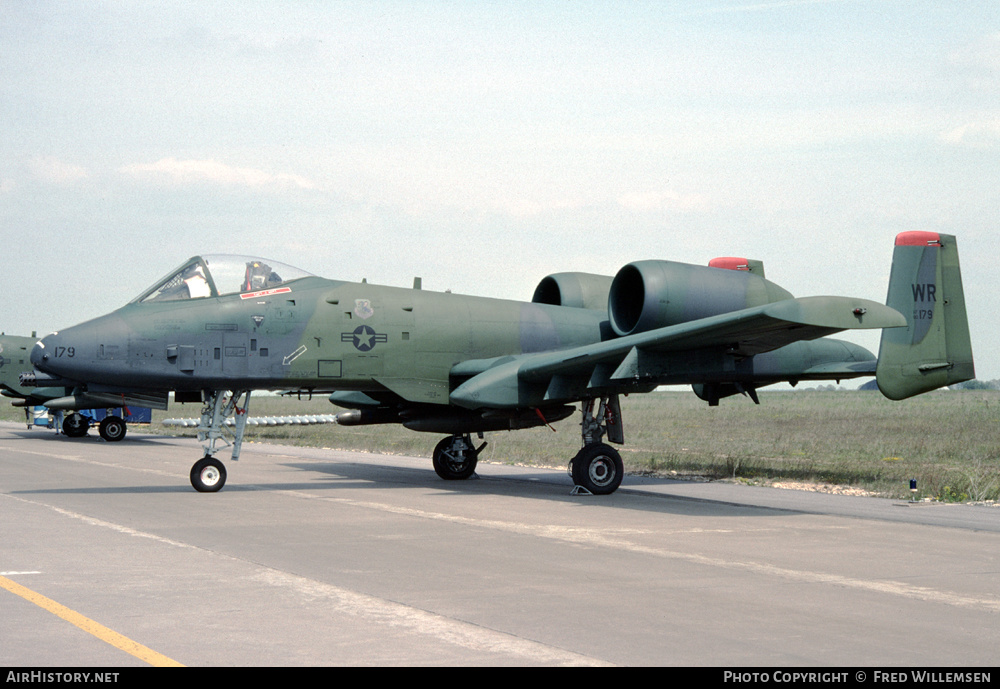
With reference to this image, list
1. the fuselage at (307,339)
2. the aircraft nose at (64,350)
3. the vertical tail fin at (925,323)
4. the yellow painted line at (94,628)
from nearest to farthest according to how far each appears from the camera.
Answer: the yellow painted line at (94,628) → the aircraft nose at (64,350) → the fuselage at (307,339) → the vertical tail fin at (925,323)

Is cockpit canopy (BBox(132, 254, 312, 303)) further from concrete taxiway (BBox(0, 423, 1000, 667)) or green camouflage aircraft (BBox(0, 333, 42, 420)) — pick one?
green camouflage aircraft (BBox(0, 333, 42, 420))

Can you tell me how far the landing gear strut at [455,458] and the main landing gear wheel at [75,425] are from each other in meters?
23.7

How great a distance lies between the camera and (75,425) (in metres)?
38.4

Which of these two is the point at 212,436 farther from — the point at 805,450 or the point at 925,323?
the point at 805,450

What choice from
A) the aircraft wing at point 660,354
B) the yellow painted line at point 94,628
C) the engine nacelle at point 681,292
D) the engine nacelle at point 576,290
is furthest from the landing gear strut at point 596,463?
the yellow painted line at point 94,628

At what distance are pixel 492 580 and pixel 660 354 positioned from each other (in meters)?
7.73

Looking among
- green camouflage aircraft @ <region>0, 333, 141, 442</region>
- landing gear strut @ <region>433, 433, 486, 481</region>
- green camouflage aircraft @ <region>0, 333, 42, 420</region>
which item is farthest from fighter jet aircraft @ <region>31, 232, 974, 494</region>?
green camouflage aircraft @ <region>0, 333, 42, 420</region>

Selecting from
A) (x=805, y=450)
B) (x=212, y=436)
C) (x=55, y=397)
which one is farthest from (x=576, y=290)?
(x=55, y=397)

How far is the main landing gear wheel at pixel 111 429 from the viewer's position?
36.1m

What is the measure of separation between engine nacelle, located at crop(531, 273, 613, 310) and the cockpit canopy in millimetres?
5913

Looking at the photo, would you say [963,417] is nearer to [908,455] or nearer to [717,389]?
[908,455]

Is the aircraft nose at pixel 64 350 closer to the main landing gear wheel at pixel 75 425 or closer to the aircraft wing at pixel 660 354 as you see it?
the aircraft wing at pixel 660 354

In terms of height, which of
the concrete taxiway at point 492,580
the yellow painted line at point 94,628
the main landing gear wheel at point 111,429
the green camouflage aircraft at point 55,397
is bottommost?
the yellow painted line at point 94,628

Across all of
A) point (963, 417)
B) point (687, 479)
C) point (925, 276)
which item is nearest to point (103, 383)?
point (687, 479)
